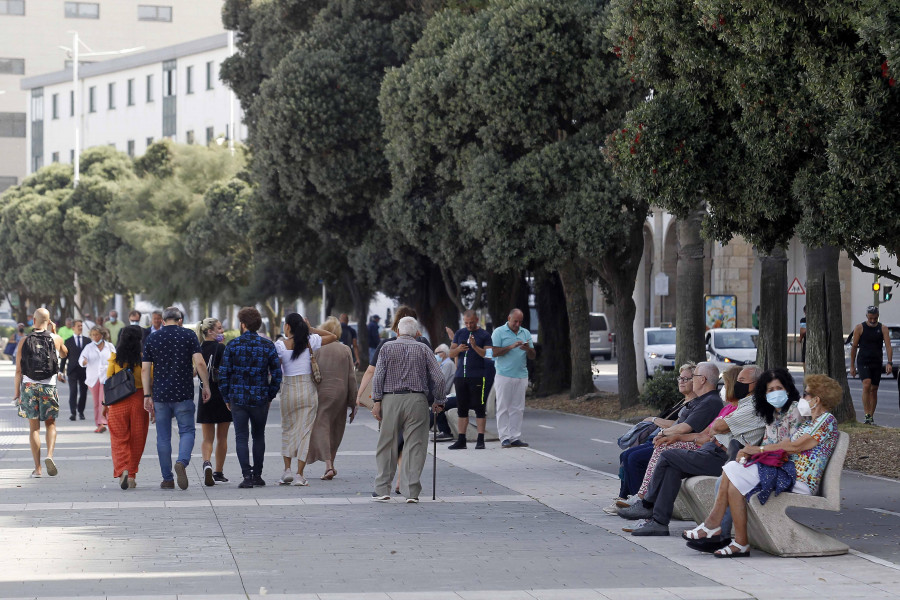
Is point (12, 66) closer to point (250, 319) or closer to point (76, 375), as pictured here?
point (76, 375)

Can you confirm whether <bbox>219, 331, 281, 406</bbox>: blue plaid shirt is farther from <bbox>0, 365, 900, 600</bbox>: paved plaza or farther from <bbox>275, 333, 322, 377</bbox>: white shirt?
<bbox>0, 365, 900, 600</bbox>: paved plaza

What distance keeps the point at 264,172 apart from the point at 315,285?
11.6 m

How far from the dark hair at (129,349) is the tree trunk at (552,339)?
49.8ft

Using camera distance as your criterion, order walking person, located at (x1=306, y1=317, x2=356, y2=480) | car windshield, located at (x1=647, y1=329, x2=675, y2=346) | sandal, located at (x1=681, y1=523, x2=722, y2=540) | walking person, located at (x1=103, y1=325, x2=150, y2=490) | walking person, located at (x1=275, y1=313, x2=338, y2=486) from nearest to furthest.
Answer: sandal, located at (x1=681, y1=523, x2=722, y2=540) < walking person, located at (x1=103, y1=325, x2=150, y2=490) < walking person, located at (x1=275, y1=313, x2=338, y2=486) < walking person, located at (x1=306, y1=317, x2=356, y2=480) < car windshield, located at (x1=647, y1=329, x2=675, y2=346)

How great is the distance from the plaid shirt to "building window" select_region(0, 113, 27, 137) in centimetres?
9439

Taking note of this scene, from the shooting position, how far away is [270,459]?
16297mm

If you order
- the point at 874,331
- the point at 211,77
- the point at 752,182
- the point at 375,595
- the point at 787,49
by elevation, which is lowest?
the point at 375,595

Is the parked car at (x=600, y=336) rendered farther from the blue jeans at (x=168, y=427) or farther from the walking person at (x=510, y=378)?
the blue jeans at (x=168, y=427)

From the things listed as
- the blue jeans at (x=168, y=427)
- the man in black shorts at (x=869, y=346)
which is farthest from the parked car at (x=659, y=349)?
the blue jeans at (x=168, y=427)

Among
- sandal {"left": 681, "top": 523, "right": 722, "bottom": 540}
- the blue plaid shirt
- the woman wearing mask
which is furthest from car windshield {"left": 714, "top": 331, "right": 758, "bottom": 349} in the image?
sandal {"left": 681, "top": 523, "right": 722, "bottom": 540}

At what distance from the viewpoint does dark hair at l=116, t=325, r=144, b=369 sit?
1352 cm

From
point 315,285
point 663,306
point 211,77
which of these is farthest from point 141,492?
point 211,77

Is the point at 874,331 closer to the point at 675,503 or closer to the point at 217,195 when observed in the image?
the point at 675,503

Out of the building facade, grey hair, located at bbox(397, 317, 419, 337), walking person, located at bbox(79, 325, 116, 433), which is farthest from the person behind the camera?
the building facade
